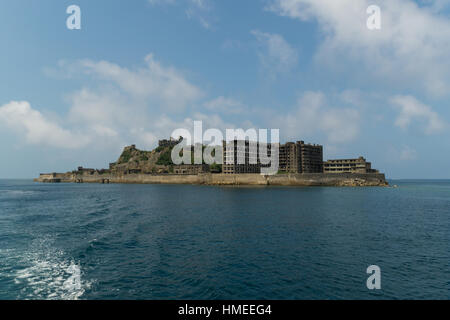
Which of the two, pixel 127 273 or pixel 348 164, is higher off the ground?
pixel 348 164

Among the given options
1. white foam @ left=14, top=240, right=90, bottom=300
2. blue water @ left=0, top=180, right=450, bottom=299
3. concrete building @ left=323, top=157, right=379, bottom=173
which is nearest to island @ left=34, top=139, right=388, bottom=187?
concrete building @ left=323, top=157, right=379, bottom=173

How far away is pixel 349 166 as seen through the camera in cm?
15388

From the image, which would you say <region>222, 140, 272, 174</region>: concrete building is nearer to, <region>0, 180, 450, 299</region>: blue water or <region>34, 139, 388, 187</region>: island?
<region>34, 139, 388, 187</region>: island

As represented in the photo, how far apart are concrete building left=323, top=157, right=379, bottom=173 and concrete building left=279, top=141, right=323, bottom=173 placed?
10875mm

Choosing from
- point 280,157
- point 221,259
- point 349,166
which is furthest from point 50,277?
point 280,157

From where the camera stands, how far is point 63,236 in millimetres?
29750

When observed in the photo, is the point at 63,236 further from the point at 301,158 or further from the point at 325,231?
the point at 301,158

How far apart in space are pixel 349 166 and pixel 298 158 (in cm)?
2985

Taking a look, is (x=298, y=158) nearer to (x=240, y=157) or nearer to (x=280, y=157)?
(x=280, y=157)

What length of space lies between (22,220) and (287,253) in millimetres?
40005

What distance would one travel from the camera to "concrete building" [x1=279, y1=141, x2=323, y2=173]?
167 m

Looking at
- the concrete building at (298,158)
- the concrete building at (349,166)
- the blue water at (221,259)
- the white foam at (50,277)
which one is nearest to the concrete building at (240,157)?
the concrete building at (298,158)

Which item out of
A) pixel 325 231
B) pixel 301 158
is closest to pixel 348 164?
pixel 301 158
